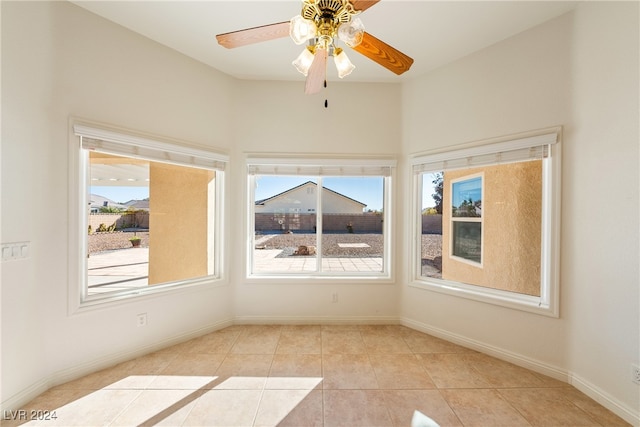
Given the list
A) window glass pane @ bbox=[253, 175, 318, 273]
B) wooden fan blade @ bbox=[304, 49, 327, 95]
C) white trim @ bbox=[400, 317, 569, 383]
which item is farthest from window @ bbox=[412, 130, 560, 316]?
wooden fan blade @ bbox=[304, 49, 327, 95]

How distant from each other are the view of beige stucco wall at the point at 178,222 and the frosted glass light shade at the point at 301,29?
1.96m

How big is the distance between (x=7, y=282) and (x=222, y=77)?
2.51 meters

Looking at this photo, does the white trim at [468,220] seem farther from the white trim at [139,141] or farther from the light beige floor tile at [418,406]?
the white trim at [139,141]

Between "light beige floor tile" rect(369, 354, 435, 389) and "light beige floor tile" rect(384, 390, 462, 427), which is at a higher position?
"light beige floor tile" rect(369, 354, 435, 389)

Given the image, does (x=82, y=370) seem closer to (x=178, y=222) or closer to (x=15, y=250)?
(x=15, y=250)

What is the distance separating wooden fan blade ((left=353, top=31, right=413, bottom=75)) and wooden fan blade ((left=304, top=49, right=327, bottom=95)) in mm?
198

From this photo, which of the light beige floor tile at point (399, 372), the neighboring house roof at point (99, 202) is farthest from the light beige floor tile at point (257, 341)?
the neighboring house roof at point (99, 202)

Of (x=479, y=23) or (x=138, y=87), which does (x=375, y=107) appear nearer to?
(x=479, y=23)

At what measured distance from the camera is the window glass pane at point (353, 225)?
3090mm

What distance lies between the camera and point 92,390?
6.11 ft

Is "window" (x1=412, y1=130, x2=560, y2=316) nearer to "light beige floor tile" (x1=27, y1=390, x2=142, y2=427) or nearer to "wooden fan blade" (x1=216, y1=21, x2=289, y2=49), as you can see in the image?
"wooden fan blade" (x1=216, y1=21, x2=289, y2=49)

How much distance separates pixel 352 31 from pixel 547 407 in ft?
8.86

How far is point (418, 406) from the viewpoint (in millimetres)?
1735

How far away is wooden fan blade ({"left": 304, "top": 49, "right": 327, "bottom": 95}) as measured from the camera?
1.46m
